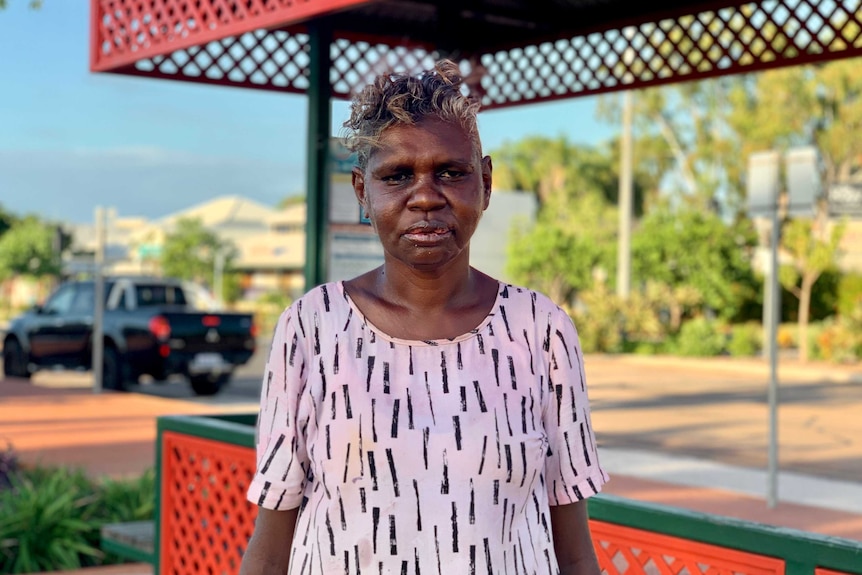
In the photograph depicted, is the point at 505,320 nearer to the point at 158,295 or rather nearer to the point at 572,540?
the point at 572,540

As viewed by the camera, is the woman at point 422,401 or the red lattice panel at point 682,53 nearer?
the woman at point 422,401

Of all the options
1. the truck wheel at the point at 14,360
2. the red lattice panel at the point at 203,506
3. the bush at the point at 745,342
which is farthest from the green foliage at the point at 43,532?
the bush at the point at 745,342

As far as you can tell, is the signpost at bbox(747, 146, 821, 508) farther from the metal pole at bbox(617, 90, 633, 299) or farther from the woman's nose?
the metal pole at bbox(617, 90, 633, 299)

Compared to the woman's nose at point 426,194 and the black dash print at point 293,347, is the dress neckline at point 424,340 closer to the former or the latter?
the black dash print at point 293,347

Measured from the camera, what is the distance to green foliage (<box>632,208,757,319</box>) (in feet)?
103

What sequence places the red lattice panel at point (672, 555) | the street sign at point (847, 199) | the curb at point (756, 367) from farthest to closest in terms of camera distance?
1. the street sign at point (847, 199)
2. the curb at point (756, 367)
3. the red lattice panel at point (672, 555)

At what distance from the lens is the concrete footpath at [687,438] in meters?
9.11

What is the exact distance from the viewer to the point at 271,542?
2.07m

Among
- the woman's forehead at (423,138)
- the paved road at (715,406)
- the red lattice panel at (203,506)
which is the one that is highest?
the woman's forehead at (423,138)

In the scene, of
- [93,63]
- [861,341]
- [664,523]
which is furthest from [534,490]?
[861,341]

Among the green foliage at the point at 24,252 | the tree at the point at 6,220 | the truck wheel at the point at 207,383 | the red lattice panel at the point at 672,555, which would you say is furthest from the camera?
the tree at the point at 6,220

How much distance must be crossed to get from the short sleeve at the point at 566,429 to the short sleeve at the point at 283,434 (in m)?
0.43

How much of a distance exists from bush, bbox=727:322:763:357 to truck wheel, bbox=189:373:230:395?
595 inches

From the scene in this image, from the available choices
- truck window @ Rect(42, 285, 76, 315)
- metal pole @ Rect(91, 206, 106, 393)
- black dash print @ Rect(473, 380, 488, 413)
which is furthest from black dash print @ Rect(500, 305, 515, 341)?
truck window @ Rect(42, 285, 76, 315)
